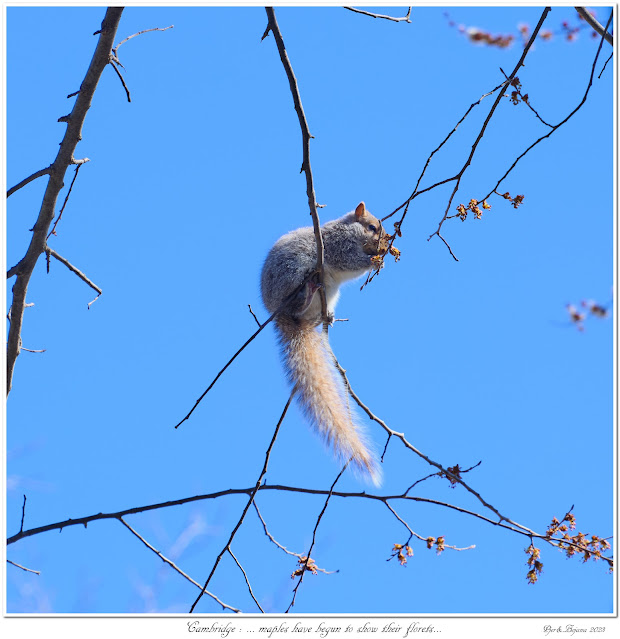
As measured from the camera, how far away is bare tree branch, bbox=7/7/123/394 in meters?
3.19

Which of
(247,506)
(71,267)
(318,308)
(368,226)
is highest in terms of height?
Result: (368,226)

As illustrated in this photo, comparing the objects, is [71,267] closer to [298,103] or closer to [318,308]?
[298,103]

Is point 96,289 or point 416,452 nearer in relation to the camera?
point 416,452

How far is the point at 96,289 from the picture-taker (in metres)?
3.85

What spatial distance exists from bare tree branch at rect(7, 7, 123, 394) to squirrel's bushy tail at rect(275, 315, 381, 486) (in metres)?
1.78

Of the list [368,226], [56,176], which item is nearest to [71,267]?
[56,176]

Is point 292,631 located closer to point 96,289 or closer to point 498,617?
point 498,617

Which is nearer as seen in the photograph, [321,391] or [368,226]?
[321,391]

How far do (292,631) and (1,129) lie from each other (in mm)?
2668

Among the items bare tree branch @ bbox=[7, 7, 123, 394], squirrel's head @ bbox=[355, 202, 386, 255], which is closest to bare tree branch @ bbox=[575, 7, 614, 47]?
bare tree branch @ bbox=[7, 7, 123, 394]

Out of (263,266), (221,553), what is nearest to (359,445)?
(221,553)

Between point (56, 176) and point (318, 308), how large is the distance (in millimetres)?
2525

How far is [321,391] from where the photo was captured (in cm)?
483

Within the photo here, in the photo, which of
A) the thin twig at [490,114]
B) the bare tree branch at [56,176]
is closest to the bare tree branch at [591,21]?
the thin twig at [490,114]
